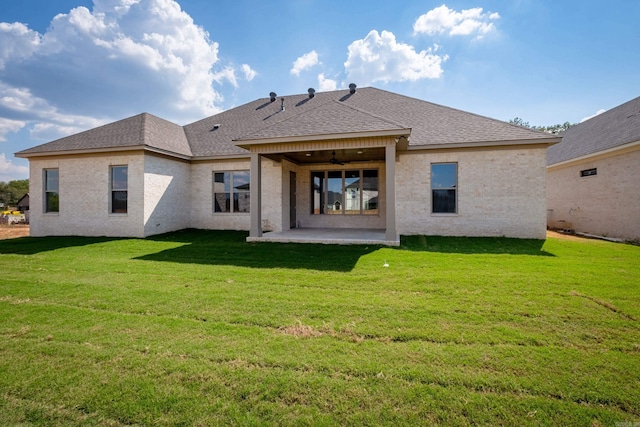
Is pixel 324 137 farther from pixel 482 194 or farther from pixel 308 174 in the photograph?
pixel 482 194

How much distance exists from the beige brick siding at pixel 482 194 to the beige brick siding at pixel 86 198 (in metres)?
→ 10.5

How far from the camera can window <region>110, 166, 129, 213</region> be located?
1151cm

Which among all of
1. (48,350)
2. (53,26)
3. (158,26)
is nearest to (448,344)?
(48,350)

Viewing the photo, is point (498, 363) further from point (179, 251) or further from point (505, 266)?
point (179, 251)

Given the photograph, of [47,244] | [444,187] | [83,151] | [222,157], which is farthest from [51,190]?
[444,187]

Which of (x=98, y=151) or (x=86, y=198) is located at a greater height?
(x=98, y=151)

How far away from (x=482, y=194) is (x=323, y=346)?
32.8 ft

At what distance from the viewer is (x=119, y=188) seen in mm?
11555

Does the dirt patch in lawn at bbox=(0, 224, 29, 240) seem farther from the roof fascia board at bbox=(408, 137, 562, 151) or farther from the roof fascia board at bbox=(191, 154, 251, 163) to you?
the roof fascia board at bbox=(408, 137, 562, 151)

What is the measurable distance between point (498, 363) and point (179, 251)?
27.1 feet

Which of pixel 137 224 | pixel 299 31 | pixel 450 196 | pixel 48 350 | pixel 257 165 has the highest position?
pixel 299 31

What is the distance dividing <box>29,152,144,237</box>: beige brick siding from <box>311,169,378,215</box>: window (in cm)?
745

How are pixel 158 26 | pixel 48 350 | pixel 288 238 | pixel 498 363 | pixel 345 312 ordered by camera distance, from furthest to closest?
pixel 158 26 < pixel 288 238 < pixel 345 312 < pixel 48 350 < pixel 498 363

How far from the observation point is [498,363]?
8.71ft
